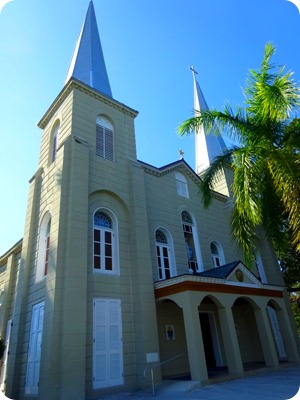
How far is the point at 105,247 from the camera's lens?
1198 centimetres

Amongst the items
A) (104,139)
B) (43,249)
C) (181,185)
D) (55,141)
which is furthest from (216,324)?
(55,141)

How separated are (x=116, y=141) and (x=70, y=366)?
9633 millimetres

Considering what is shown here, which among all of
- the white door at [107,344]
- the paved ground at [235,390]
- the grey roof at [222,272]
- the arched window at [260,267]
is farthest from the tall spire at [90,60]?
the paved ground at [235,390]

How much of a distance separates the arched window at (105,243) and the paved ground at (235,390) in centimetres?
421

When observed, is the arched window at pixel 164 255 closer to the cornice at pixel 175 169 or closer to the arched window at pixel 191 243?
the arched window at pixel 191 243

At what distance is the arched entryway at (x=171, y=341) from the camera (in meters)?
12.0

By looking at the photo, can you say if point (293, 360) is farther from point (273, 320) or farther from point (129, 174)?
point (129, 174)

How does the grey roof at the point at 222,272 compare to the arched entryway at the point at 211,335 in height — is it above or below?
above

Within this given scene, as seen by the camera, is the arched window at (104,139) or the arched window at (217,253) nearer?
the arched window at (104,139)

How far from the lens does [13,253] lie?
17.7 metres

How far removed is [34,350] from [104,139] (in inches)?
357

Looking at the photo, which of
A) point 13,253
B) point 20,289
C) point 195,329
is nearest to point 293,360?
point 195,329

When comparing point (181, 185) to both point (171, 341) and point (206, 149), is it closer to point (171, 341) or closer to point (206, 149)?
point (206, 149)

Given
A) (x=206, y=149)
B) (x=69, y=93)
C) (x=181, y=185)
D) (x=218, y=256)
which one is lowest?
(x=218, y=256)
